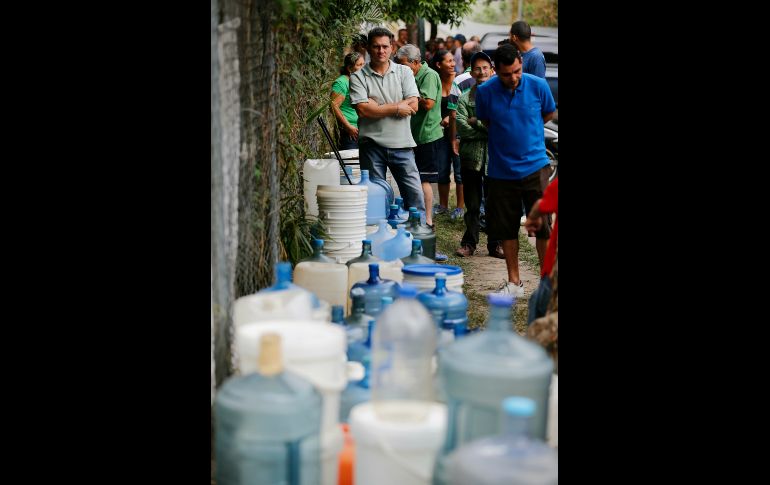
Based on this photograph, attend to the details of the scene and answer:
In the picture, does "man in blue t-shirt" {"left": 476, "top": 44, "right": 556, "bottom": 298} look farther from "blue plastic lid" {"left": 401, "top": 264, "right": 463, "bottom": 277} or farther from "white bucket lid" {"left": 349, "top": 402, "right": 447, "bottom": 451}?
"white bucket lid" {"left": 349, "top": 402, "right": 447, "bottom": 451}

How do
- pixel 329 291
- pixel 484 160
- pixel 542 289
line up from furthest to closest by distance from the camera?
pixel 484 160, pixel 329 291, pixel 542 289

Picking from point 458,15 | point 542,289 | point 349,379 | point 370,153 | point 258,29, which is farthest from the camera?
point 458,15

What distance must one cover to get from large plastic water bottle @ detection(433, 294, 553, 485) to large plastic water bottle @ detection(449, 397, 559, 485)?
1.23 ft

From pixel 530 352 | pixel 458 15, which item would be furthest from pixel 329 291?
pixel 458 15

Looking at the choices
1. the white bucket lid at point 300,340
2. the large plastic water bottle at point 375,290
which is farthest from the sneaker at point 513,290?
the white bucket lid at point 300,340

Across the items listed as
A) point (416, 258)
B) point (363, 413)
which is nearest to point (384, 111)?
point (416, 258)

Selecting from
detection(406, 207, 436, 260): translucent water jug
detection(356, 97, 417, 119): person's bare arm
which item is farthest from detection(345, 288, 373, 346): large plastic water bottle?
detection(356, 97, 417, 119): person's bare arm

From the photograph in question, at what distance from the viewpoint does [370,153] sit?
28.6ft

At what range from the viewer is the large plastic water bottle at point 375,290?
493 cm

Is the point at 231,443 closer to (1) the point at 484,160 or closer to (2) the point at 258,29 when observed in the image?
(2) the point at 258,29

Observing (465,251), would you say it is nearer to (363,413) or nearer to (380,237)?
(380,237)

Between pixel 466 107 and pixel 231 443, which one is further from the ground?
pixel 466 107

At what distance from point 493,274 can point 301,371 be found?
5.62m

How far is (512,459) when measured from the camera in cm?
270
